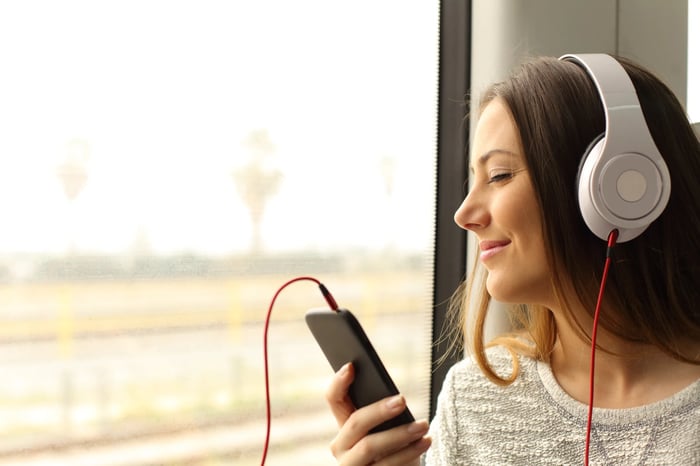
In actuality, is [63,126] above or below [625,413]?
above

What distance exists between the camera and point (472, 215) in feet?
3.26

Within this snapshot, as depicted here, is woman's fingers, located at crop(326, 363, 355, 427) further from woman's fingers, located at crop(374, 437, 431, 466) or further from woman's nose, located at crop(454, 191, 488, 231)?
woman's nose, located at crop(454, 191, 488, 231)

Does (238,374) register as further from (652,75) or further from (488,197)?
(652,75)

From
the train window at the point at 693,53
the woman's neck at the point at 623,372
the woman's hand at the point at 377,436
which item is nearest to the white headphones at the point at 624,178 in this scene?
the woman's neck at the point at 623,372

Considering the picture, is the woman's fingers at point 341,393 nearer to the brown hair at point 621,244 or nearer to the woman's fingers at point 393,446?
the woman's fingers at point 393,446

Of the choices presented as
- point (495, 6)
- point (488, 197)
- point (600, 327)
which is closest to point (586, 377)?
point (600, 327)

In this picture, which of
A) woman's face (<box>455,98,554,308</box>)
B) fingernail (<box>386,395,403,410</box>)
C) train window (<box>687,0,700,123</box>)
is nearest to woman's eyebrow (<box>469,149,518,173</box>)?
woman's face (<box>455,98,554,308</box>)

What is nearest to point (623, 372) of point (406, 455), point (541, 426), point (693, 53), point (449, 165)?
point (541, 426)

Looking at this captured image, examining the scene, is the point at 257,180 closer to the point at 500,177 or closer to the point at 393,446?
the point at 500,177

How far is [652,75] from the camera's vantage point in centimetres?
101

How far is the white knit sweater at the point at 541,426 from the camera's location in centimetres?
92

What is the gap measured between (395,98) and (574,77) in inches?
19.3

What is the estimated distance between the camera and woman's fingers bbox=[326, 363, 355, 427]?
2.87 feet

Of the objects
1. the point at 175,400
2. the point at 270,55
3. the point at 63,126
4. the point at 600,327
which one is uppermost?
the point at 270,55
